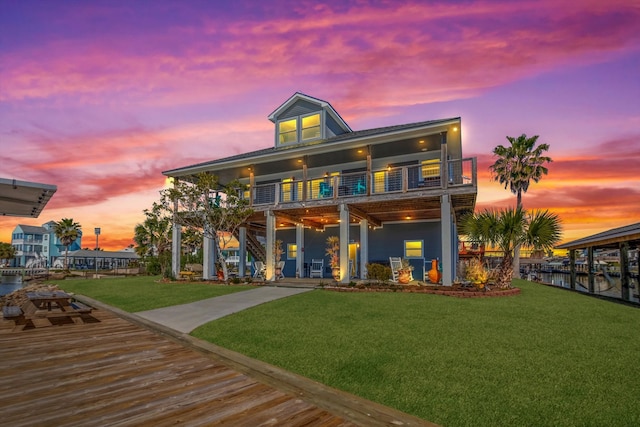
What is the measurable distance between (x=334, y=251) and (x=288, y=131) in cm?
881

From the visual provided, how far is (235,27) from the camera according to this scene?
14.1m

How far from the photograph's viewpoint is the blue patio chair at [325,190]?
61.6 ft

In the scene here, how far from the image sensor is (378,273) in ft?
48.4

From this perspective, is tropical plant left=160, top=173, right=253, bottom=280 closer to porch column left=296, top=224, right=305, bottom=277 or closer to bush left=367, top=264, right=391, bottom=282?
porch column left=296, top=224, right=305, bottom=277

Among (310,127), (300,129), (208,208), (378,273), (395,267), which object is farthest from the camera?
(300,129)

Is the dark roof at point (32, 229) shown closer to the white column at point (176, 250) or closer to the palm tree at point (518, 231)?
the white column at point (176, 250)

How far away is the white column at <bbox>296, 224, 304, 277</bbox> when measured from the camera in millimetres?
20234

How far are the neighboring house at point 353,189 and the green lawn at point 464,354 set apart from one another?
5.85 meters

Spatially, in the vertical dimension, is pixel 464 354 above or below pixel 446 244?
below

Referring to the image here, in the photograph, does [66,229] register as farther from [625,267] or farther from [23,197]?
[625,267]

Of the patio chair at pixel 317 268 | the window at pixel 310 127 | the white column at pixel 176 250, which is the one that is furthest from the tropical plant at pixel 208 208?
the window at pixel 310 127

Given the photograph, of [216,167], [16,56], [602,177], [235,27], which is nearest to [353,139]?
[235,27]

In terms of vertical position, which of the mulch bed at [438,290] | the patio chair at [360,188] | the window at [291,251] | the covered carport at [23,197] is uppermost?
the patio chair at [360,188]

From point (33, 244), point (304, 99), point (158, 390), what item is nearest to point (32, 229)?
point (33, 244)
